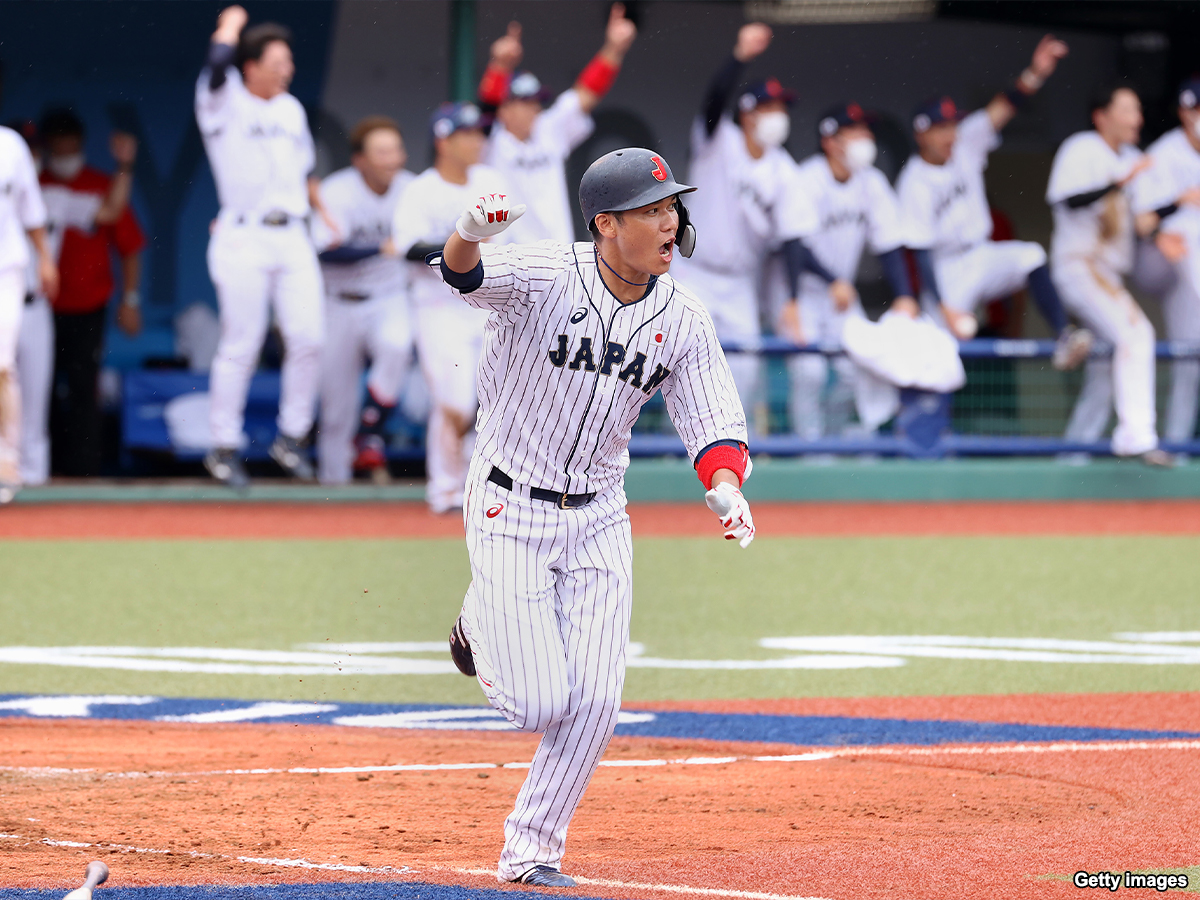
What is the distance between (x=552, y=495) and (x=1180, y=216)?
9994mm

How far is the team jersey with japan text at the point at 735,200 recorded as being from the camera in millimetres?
11203

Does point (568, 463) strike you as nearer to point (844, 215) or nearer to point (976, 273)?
point (844, 215)

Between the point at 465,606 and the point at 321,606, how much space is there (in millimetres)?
3715

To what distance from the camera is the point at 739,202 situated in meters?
11.3

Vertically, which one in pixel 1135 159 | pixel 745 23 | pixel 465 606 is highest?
pixel 745 23

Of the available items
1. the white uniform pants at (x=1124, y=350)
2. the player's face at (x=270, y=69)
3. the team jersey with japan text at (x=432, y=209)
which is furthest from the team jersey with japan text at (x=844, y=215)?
A: the player's face at (x=270, y=69)

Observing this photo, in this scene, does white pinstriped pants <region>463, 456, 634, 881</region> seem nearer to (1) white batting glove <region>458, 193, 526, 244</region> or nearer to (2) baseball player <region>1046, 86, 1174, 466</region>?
(1) white batting glove <region>458, 193, 526, 244</region>

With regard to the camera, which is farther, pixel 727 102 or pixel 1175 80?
pixel 1175 80

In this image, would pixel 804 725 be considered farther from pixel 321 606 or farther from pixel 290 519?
pixel 290 519

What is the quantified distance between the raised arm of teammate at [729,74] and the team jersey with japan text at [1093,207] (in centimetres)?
234

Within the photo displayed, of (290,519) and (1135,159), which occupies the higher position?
(1135,159)

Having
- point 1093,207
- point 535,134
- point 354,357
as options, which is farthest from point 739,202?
point 354,357

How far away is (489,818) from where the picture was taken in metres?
4.00

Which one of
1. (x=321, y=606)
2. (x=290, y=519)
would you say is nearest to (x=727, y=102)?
(x=290, y=519)
